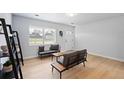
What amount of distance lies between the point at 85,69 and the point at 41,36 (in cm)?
152

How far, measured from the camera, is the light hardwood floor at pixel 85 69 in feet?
6.47

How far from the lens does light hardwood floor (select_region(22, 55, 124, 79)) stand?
6.47ft

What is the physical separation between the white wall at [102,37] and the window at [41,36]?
1.85 ft

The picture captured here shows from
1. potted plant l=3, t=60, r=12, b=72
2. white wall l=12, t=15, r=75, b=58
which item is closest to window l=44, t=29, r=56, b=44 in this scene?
white wall l=12, t=15, r=75, b=58

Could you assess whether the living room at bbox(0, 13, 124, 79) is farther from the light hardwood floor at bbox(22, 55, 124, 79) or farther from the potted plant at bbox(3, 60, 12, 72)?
the potted plant at bbox(3, 60, 12, 72)

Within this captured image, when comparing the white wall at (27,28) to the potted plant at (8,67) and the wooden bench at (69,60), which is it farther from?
the potted plant at (8,67)

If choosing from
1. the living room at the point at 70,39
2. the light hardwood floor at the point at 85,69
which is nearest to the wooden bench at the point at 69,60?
the living room at the point at 70,39

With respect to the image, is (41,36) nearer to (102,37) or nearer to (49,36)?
(49,36)

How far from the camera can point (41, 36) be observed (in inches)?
65.9
